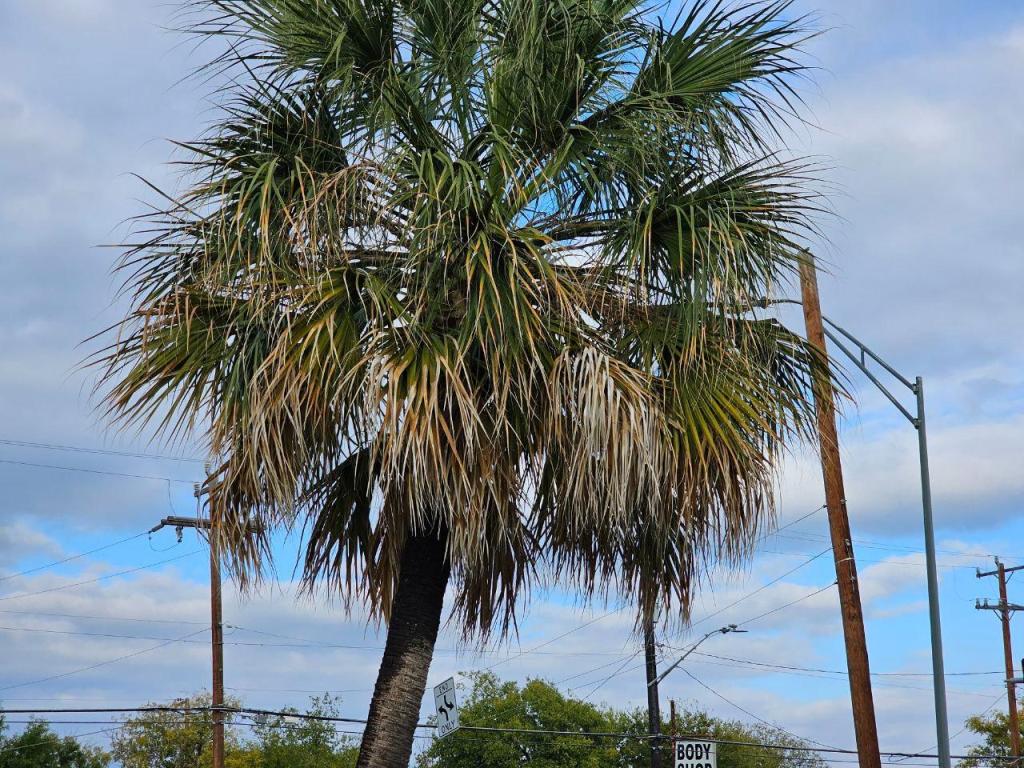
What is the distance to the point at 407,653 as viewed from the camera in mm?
7590

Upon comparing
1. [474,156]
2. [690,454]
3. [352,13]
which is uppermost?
[352,13]

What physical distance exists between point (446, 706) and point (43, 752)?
35.7m

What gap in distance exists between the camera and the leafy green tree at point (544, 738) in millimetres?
44719

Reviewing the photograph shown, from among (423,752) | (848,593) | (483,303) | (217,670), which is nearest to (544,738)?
(423,752)

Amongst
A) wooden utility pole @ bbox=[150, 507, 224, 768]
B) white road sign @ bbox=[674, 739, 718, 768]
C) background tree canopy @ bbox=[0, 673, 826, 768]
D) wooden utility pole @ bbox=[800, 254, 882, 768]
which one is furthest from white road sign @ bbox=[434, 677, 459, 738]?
background tree canopy @ bbox=[0, 673, 826, 768]

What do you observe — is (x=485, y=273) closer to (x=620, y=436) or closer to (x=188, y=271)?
(x=620, y=436)

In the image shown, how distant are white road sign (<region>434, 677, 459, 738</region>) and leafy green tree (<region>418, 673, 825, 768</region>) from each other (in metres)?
30.1

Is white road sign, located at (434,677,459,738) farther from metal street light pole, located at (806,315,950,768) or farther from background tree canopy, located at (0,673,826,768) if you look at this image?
background tree canopy, located at (0,673,826,768)

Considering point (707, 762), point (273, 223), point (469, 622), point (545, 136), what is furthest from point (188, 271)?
point (707, 762)

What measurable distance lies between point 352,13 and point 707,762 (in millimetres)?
16428

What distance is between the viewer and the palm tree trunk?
7.41 metres

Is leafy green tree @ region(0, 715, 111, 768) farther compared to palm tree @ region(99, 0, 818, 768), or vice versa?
leafy green tree @ region(0, 715, 111, 768)

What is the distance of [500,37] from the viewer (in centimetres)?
810

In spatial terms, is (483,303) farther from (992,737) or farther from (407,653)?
(992,737)
